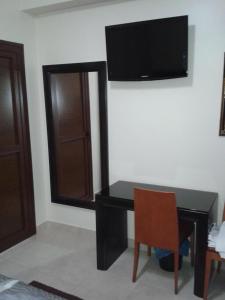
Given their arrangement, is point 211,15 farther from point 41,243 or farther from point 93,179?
point 41,243

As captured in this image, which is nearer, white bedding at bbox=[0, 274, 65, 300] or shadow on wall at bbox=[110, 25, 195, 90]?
white bedding at bbox=[0, 274, 65, 300]

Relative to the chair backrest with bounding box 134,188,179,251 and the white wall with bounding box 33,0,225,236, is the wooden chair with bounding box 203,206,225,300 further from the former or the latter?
the white wall with bounding box 33,0,225,236

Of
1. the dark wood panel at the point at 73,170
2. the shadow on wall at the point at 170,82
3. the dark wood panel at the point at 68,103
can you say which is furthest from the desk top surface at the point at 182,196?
the shadow on wall at the point at 170,82

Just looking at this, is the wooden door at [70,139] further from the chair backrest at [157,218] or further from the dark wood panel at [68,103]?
the chair backrest at [157,218]

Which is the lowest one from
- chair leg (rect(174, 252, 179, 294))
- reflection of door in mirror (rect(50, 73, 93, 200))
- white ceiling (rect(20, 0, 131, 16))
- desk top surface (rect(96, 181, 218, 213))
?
chair leg (rect(174, 252, 179, 294))

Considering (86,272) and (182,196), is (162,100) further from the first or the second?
(86,272)

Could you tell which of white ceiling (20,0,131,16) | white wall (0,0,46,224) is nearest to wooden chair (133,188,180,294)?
white wall (0,0,46,224)

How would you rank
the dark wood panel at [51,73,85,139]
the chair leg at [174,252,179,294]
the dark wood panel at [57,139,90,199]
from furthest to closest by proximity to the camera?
the dark wood panel at [57,139,90,199], the dark wood panel at [51,73,85,139], the chair leg at [174,252,179,294]

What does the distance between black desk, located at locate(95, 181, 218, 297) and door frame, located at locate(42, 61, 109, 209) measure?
31 centimetres

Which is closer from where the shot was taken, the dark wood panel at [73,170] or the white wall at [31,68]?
the white wall at [31,68]

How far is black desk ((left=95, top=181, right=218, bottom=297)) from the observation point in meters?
2.06

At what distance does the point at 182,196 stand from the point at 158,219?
0.37 m

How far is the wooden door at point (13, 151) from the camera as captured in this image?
106 inches

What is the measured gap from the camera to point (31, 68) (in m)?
3.01
